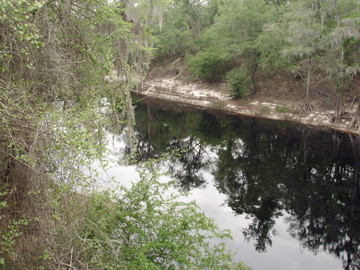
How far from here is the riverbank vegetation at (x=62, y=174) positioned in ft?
12.7

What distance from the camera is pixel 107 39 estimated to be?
22.7 ft

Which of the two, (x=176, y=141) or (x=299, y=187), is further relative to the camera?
(x=176, y=141)

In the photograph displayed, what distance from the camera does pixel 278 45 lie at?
2353 centimetres

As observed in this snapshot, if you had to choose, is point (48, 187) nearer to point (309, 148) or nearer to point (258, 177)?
point (258, 177)

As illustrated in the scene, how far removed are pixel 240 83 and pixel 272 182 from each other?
16407 mm

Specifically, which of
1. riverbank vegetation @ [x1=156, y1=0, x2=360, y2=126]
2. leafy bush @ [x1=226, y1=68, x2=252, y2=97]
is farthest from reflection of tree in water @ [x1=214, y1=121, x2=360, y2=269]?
leafy bush @ [x1=226, y1=68, x2=252, y2=97]

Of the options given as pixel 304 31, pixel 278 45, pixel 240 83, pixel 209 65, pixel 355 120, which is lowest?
pixel 355 120

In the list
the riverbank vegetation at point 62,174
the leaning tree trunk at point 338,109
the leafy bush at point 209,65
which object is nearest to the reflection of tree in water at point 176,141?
the riverbank vegetation at point 62,174

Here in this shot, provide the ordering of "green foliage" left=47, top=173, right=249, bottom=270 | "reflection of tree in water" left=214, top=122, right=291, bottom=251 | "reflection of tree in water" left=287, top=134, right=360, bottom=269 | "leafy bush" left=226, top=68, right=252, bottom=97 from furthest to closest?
1. "leafy bush" left=226, top=68, right=252, bottom=97
2. "reflection of tree in water" left=214, top=122, right=291, bottom=251
3. "reflection of tree in water" left=287, top=134, right=360, bottom=269
4. "green foliage" left=47, top=173, right=249, bottom=270

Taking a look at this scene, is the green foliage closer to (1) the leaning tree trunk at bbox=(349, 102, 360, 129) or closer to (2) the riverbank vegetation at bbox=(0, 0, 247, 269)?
(2) the riverbank vegetation at bbox=(0, 0, 247, 269)

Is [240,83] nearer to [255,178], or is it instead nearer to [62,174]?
[255,178]

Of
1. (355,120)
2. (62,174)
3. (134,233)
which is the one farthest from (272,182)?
(62,174)

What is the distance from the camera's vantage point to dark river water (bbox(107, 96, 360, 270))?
357 inches

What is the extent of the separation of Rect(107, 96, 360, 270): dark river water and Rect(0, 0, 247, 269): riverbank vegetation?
1562 millimetres
